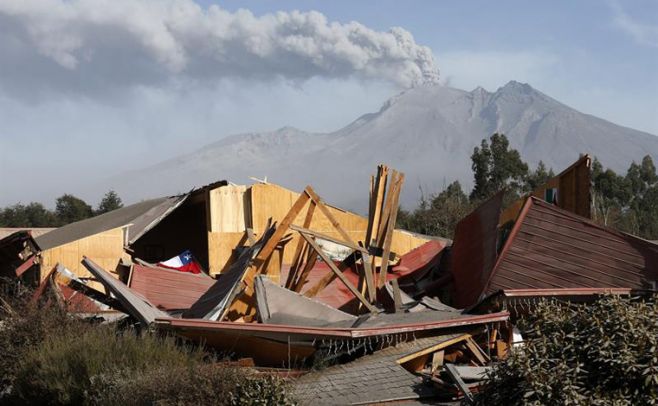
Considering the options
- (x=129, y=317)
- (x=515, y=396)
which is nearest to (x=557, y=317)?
(x=515, y=396)

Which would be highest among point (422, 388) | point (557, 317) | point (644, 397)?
point (557, 317)

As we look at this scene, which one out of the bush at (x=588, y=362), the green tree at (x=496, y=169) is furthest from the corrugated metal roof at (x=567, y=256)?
→ the green tree at (x=496, y=169)

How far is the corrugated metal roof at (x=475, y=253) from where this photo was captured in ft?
48.3

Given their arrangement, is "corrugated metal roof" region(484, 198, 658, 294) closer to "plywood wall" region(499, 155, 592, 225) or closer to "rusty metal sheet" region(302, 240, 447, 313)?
"plywood wall" region(499, 155, 592, 225)

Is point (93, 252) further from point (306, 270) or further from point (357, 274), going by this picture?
point (357, 274)

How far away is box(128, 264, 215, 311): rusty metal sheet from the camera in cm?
1777

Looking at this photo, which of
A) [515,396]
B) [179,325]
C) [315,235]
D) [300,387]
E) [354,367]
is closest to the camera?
[515,396]

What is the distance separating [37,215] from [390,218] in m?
67.0

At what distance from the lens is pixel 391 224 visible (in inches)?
661

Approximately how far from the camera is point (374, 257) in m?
17.0

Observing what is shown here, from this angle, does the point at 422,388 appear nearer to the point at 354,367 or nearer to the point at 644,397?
the point at 354,367

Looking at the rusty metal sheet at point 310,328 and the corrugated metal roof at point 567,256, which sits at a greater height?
the corrugated metal roof at point 567,256

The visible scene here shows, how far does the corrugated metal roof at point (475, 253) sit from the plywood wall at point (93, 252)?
11002 millimetres

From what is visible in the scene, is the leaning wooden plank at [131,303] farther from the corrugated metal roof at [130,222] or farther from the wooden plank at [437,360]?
the corrugated metal roof at [130,222]
